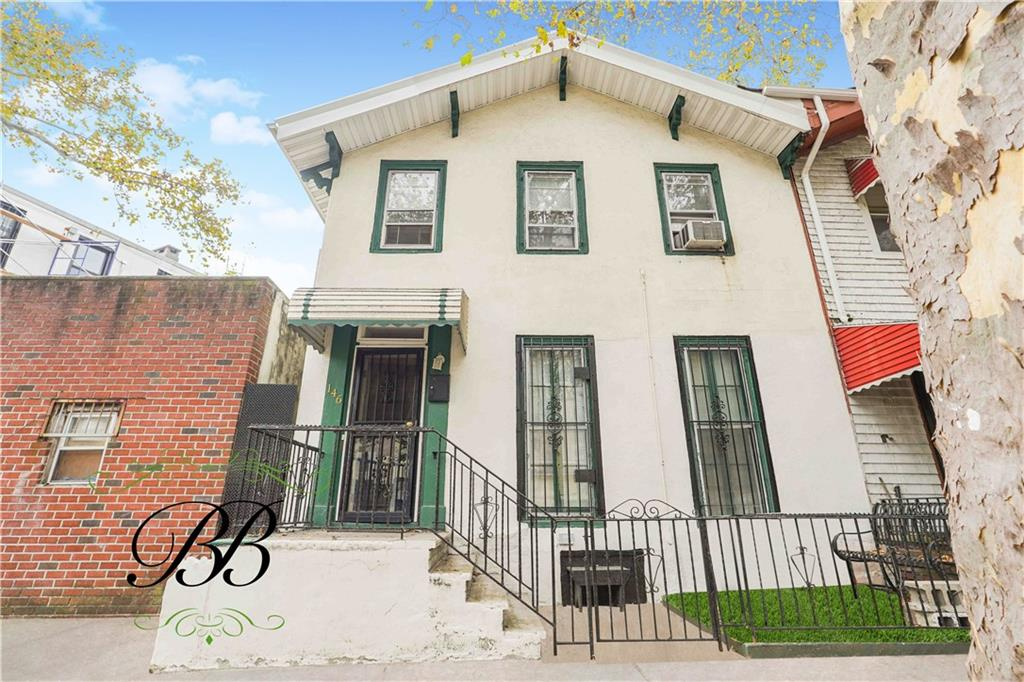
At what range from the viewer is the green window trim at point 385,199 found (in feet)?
22.7

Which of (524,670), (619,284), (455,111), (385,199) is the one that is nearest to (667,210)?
(619,284)

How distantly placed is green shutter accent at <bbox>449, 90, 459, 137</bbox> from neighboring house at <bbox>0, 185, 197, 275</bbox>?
1261 cm

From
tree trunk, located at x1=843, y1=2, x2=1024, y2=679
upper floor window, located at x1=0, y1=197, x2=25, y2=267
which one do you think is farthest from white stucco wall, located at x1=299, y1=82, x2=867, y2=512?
upper floor window, located at x1=0, y1=197, x2=25, y2=267

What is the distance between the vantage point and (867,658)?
3781 millimetres

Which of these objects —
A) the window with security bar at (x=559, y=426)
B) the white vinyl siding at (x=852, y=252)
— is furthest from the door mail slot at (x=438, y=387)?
the white vinyl siding at (x=852, y=252)

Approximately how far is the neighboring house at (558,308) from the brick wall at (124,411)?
41.0 inches

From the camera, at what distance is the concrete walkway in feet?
11.4

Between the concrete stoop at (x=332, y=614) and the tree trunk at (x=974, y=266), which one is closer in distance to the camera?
the tree trunk at (x=974, y=266)

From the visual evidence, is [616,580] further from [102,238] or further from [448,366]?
[102,238]

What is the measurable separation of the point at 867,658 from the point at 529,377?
4.16m

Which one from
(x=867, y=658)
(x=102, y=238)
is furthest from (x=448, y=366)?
(x=102, y=238)

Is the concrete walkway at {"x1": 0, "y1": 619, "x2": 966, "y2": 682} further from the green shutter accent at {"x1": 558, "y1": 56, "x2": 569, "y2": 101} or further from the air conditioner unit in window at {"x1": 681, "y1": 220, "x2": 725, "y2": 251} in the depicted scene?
the green shutter accent at {"x1": 558, "y1": 56, "x2": 569, "y2": 101}

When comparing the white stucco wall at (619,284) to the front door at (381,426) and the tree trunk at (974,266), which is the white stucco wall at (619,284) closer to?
the front door at (381,426)

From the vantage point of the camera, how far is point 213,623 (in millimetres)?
3865
